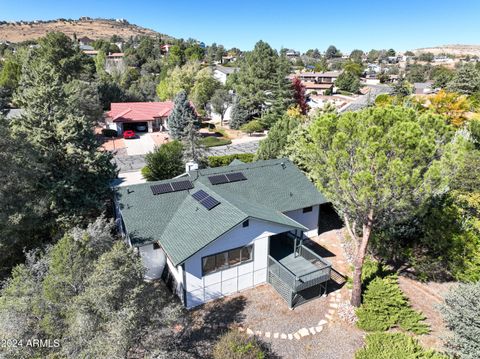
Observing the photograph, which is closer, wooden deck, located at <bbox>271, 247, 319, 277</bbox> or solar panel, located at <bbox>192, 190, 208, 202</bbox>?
wooden deck, located at <bbox>271, 247, 319, 277</bbox>

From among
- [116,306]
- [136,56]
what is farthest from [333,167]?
[136,56]

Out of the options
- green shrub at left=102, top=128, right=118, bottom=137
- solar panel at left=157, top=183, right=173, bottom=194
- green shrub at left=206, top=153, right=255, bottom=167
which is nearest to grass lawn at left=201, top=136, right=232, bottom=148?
green shrub at left=206, top=153, right=255, bottom=167

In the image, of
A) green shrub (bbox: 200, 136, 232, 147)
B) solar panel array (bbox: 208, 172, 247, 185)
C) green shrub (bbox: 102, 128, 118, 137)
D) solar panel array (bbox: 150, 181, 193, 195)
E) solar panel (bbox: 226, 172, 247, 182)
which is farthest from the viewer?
green shrub (bbox: 102, 128, 118, 137)

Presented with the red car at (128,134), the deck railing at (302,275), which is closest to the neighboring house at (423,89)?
the red car at (128,134)

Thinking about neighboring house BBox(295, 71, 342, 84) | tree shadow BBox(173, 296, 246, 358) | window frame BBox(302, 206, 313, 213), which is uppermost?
neighboring house BBox(295, 71, 342, 84)

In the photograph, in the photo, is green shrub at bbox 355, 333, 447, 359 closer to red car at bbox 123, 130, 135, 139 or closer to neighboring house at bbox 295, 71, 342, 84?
red car at bbox 123, 130, 135, 139

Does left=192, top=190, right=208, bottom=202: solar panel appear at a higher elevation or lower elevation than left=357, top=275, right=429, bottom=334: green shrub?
higher
